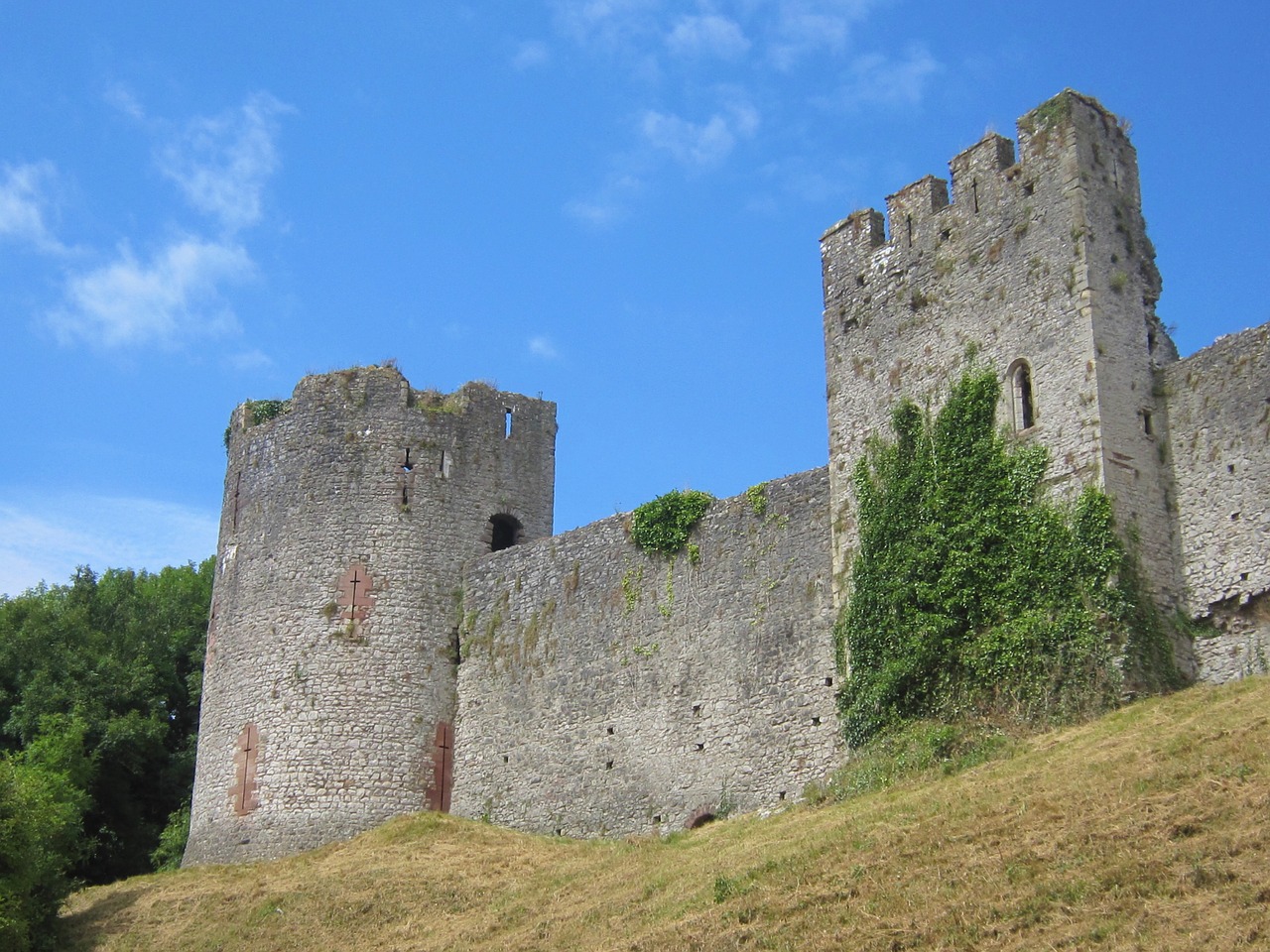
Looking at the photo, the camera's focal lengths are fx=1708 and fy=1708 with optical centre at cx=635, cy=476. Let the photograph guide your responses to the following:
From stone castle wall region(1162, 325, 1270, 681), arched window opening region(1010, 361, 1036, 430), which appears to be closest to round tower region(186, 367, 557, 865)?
arched window opening region(1010, 361, 1036, 430)

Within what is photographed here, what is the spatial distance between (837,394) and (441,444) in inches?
336

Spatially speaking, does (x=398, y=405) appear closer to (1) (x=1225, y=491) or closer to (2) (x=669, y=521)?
(2) (x=669, y=521)

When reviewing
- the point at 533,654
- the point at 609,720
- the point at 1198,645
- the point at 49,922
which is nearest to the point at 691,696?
the point at 609,720

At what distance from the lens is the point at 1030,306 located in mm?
22672

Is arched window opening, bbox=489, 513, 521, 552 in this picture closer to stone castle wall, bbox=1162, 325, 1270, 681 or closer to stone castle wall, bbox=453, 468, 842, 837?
stone castle wall, bbox=453, 468, 842, 837

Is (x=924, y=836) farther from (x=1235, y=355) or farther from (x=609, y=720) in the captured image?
(x=609, y=720)

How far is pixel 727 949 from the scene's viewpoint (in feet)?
53.9

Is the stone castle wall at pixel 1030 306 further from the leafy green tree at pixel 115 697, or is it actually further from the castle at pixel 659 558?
the leafy green tree at pixel 115 697

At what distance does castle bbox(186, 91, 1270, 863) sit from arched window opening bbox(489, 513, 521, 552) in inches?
2.4

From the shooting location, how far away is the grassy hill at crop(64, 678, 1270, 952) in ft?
47.1

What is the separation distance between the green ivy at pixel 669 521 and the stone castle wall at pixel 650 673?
0.69 feet

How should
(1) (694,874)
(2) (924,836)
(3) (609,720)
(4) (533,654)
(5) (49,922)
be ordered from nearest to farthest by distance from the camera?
(2) (924,836)
(1) (694,874)
(5) (49,922)
(3) (609,720)
(4) (533,654)

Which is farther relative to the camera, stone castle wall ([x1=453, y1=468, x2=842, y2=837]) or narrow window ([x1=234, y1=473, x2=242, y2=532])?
narrow window ([x1=234, y1=473, x2=242, y2=532])

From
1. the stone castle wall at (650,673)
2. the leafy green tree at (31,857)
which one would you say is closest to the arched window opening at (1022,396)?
the stone castle wall at (650,673)
